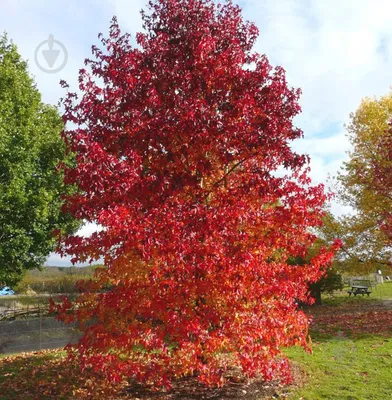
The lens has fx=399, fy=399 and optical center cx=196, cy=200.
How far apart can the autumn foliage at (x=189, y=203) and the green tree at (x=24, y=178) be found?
9.30 meters

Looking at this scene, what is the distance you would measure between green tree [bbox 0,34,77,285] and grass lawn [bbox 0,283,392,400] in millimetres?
6683

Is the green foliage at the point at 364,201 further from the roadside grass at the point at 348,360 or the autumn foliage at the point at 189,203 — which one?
the autumn foliage at the point at 189,203

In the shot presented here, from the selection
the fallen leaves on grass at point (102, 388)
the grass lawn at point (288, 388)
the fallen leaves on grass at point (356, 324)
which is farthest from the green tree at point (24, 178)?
the fallen leaves on grass at point (356, 324)

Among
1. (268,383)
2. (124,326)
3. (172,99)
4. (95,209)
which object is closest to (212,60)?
(172,99)

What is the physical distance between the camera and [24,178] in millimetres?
15844

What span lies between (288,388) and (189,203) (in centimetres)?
389

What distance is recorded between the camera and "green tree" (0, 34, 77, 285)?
15508mm

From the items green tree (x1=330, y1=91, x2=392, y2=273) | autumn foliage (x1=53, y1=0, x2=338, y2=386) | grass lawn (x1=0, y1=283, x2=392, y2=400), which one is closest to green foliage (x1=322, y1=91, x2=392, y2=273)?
green tree (x1=330, y1=91, x2=392, y2=273)

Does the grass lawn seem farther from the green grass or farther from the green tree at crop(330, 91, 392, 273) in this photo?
the green tree at crop(330, 91, 392, 273)

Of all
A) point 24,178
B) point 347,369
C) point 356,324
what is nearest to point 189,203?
point 347,369

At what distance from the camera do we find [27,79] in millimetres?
18484

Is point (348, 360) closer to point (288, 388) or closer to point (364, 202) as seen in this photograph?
point (288, 388)

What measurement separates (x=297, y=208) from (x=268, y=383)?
11.3 ft

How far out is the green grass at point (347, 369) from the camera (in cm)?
698
